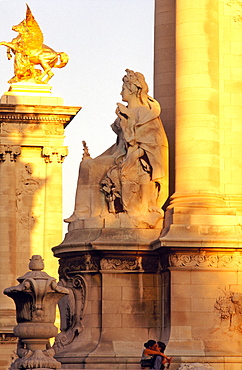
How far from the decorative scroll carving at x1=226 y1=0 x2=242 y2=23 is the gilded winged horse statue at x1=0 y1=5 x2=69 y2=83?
36.4 meters

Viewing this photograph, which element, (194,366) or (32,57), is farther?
(32,57)

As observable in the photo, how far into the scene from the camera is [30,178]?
68312 mm

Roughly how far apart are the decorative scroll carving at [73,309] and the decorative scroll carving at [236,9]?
744cm

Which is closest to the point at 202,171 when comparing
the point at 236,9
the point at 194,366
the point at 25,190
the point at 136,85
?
the point at 136,85

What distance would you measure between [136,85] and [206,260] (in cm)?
513

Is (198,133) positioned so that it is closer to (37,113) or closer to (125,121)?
(125,121)

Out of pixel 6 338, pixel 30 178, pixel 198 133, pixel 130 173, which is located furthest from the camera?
pixel 30 178

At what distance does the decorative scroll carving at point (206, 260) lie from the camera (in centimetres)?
3312

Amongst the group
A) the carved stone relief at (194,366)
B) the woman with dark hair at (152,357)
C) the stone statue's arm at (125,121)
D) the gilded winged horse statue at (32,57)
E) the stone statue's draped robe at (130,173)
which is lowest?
the carved stone relief at (194,366)

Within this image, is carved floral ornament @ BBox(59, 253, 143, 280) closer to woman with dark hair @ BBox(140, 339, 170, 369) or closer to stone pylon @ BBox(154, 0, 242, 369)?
stone pylon @ BBox(154, 0, 242, 369)

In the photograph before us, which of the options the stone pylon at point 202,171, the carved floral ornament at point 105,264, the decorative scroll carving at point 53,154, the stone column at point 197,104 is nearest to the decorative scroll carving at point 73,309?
the carved floral ornament at point 105,264

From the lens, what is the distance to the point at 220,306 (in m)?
33.1

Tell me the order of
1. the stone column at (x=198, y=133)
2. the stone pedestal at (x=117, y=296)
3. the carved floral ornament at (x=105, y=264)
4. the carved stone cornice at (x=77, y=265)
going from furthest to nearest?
the carved stone cornice at (x=77, y=265) → the carved floral ornament at (x=105, y=264) → the stone pedestal at (x=117, y=296) → the stone column at (x=198, y=133)

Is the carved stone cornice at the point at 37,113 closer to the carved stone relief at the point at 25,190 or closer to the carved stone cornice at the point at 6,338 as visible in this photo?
the carved stone relief at the point at 25,190
